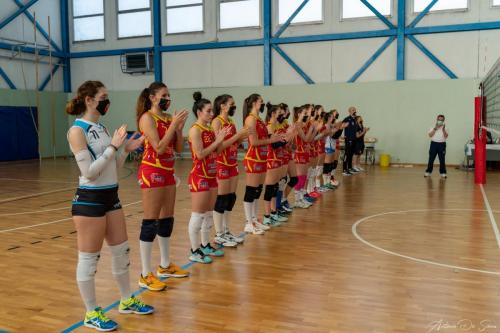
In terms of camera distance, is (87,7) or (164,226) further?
(87,7)

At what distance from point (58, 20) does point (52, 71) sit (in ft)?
6.93

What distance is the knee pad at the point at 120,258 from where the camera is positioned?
3.42m

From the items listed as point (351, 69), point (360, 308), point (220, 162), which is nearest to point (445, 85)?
point (351, 69)

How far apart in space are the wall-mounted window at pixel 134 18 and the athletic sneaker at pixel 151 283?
645 inches

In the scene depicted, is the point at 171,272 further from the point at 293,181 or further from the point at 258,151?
the point at 293,181

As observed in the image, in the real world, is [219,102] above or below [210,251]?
above

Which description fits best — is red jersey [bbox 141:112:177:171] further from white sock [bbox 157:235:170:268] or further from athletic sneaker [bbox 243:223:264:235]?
athletic sneaker [bbox 243:223:264:235]

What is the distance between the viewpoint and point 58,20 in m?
20.1

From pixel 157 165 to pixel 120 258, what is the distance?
1017 millimetres

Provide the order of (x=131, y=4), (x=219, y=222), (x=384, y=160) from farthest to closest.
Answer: (x=131, y=4)
(x=384, y=160)
(x=219, y=222)

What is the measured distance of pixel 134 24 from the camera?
1934cm

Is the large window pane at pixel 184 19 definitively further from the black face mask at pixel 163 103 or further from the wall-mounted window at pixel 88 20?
the black face mask at pixel 163 103

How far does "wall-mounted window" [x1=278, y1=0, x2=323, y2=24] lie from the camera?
54.7 feet

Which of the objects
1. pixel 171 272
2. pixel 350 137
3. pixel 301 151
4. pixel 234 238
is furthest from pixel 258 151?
pixel 350 137
